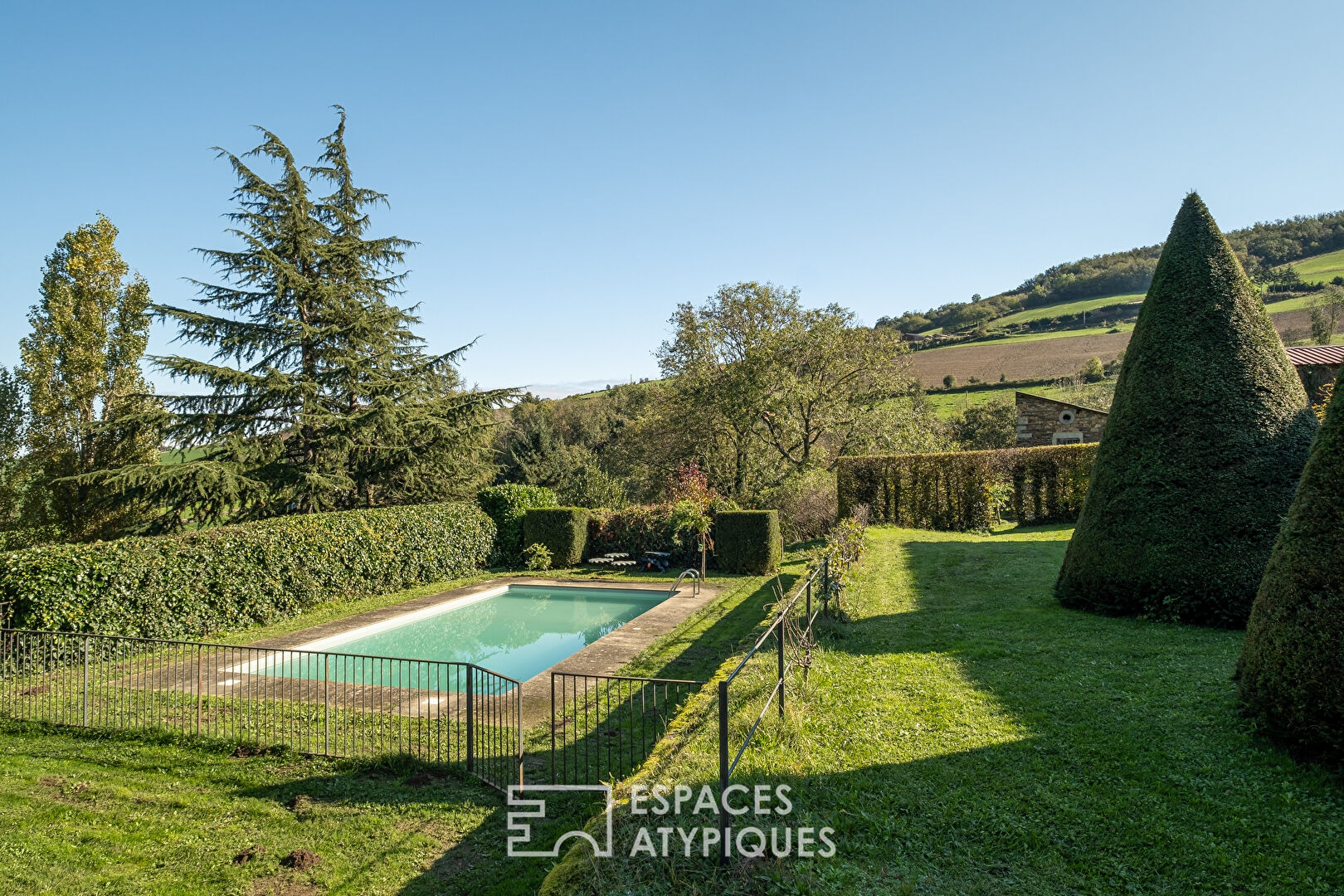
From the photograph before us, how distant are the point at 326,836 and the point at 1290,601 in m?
6.89

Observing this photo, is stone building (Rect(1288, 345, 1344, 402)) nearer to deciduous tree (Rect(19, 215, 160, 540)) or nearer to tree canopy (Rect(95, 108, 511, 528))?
tree canopy (Rect(95, 108, 511, 528))

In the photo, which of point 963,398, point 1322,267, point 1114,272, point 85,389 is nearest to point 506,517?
point 85,389

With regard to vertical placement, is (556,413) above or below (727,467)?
above

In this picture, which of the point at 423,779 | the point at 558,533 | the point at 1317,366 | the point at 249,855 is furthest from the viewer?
the point at 558,533

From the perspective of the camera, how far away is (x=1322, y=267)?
1766 inches

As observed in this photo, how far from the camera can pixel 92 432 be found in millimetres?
14227

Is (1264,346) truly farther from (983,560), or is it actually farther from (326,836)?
(326,836)

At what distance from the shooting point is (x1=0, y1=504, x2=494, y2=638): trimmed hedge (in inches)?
337

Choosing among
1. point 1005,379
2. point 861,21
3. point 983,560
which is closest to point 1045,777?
point 983,560

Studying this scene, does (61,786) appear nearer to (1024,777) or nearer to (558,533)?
(1024,777)

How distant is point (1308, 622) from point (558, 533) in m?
15.6

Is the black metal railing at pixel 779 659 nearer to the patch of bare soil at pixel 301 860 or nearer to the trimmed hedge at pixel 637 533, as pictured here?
the patch of bare soil at pixel 301 860

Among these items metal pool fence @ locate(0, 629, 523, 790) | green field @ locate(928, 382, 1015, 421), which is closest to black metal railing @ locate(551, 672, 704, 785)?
metal pool fence @ locate(0, 629, 523, 790)

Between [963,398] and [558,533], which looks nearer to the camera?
[558,533]
